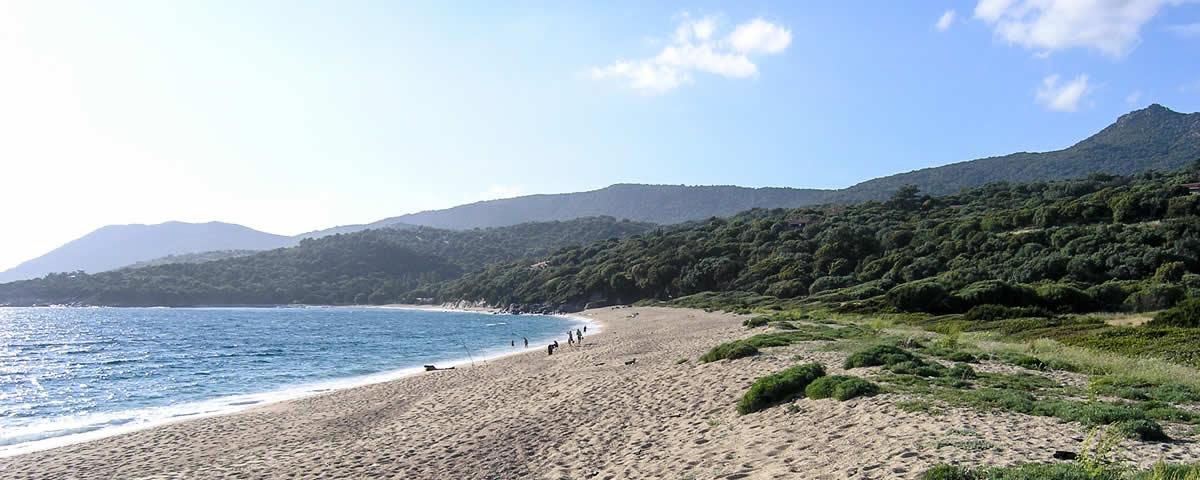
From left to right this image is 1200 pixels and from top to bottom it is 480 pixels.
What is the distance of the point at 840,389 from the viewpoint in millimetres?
13875

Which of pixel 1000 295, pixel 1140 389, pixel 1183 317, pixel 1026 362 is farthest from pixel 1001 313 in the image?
pixel 1140 389

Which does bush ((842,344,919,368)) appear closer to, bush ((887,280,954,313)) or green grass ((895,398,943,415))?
green grass ((895,398,943,415))

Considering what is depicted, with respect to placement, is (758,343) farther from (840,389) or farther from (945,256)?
(945,256)

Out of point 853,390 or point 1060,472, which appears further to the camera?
point 853,390

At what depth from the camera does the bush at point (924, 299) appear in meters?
43.9

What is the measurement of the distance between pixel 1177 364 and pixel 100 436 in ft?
98.1

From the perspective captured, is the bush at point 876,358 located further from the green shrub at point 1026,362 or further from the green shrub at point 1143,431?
the green shrub at point 1143,431

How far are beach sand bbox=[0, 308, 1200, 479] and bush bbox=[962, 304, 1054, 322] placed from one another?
54.9 feet

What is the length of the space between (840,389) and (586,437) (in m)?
5.28

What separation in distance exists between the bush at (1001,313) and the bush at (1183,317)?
707 cm

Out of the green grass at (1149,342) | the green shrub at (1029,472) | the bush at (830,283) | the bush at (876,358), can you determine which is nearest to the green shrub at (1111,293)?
the green grass at (1149,342)

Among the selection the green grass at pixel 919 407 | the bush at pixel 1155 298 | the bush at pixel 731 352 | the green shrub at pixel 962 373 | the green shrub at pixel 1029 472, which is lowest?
the bush at pixel 1155 298

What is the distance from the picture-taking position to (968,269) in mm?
57500

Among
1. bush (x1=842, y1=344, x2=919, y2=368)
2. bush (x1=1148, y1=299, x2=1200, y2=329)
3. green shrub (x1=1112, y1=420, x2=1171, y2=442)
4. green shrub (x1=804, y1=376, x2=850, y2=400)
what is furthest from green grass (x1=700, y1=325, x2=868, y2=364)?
green shrub (x1=1112, y1=420, x2=1171, y2=442)
